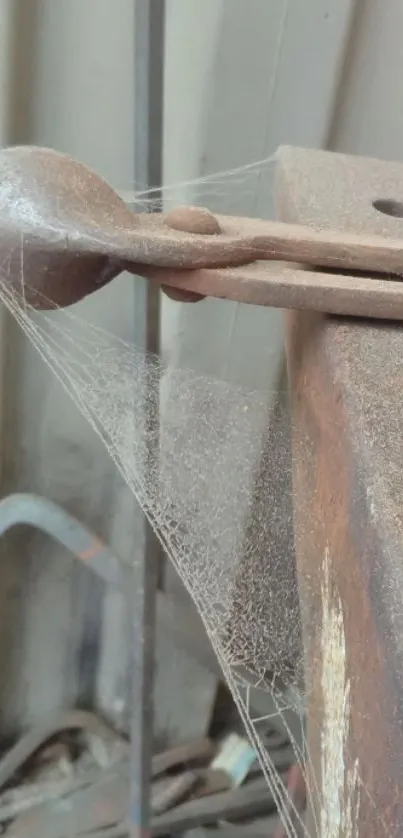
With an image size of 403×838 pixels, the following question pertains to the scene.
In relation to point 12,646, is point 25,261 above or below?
above

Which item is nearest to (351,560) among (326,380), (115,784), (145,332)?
(326,380)

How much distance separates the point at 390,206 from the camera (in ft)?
1.95

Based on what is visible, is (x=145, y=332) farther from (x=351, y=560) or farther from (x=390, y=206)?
(x=351, y=560)

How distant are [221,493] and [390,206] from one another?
0.81 ft

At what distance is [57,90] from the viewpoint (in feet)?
2.85

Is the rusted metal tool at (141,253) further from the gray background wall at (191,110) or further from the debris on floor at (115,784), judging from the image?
the debris on floor at (115,784)

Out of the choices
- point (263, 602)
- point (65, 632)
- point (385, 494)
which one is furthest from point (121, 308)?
point (385, 494)

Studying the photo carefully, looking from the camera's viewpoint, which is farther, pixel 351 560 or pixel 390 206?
pixel 390 206

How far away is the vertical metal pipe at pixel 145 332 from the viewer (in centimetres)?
74

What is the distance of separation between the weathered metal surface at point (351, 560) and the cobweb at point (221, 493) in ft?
0.14

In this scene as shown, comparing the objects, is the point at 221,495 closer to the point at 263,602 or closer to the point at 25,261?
the point at 263,602

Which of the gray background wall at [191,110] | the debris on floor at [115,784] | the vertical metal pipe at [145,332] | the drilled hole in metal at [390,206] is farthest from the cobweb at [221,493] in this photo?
the debris on floor at [115,784]

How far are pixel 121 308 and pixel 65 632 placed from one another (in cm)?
46

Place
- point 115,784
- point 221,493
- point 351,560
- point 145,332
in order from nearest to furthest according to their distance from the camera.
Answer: point 351,560
point 221,493
point 145,332
point 115,784
